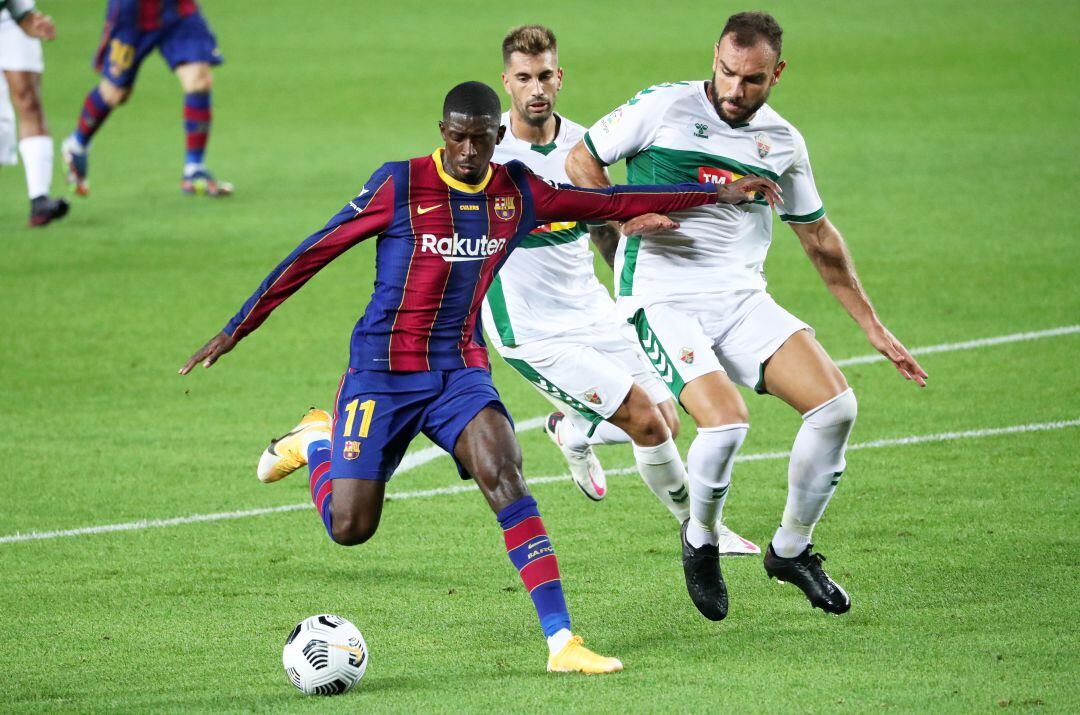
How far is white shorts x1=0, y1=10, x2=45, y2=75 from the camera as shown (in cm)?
1472

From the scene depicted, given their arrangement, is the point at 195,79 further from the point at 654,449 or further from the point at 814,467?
the point at 814,467

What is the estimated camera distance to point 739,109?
6992 millimetres

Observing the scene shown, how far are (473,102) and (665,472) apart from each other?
2227mm

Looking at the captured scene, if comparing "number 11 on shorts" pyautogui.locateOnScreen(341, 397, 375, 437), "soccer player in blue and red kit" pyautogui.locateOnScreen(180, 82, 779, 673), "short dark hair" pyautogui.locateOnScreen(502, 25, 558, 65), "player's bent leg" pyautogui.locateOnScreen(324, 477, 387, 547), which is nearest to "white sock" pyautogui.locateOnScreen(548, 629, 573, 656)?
"soccer player in blue and red kit" pyautogui.locateOnScreen(180, 82, 779, 673)

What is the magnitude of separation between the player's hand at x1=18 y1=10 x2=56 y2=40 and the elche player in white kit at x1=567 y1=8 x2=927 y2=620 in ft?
23.9

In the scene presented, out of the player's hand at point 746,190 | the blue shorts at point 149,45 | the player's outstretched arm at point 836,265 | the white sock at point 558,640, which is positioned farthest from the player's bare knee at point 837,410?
the blue shorts at point 149,45

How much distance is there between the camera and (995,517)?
26.7ft

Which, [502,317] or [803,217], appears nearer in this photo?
[803,217]

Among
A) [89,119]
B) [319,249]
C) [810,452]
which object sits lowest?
[89,119]

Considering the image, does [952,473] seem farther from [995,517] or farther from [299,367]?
[299,367]

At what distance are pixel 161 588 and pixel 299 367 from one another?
459 centimetres

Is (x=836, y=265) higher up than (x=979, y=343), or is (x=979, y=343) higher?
(x=836, y=265)

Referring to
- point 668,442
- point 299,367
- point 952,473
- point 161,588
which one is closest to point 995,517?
point 952,473

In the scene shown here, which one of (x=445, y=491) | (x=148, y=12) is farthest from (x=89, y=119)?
(x=445, y=491)
